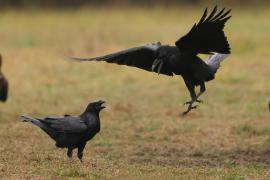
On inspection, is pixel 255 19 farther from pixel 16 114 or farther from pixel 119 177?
pixel 119 177

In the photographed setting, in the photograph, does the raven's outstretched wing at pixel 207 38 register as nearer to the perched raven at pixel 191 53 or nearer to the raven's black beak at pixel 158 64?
the perched raven at pixel 191 53

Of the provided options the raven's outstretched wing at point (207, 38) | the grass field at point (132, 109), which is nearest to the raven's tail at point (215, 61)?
the raven's outstretched wing at point (207, 38)

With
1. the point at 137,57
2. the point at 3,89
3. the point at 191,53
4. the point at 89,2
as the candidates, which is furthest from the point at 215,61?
the point at 89,2

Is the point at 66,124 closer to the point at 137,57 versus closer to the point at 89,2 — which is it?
the point at 137,57

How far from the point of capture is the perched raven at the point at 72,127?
9.25 metres

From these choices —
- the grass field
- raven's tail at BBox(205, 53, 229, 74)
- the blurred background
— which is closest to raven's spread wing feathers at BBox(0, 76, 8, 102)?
the grass field

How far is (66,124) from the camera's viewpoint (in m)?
9.31

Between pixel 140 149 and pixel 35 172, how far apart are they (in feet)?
9.81

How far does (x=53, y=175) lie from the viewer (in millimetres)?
8492

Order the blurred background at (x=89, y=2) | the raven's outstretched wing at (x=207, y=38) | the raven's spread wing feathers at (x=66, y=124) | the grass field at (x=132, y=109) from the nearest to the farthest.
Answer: the raven's spread wing feathers at (x=66, y=124) < the grass field at (x=132, y=109) < the raven's outstretched wing at (x=207, y=38) < the blurred background at (x=89, y=2)

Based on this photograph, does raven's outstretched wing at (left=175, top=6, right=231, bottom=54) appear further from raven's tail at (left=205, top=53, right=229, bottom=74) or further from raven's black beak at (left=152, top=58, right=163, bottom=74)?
raven's tail at (left=205, top=53, right=229, bottom=74)

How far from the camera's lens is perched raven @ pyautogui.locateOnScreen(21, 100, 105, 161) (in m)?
9.25

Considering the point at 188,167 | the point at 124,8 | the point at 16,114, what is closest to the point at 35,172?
the point at 188,167

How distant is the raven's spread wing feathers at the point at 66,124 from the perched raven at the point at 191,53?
845mm
